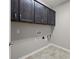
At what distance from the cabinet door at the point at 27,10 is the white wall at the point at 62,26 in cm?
312

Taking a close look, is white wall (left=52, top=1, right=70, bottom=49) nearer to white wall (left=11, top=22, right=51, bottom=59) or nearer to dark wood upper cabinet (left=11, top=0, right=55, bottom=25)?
white wall (left=11, top=22, right=51, bottom=59)

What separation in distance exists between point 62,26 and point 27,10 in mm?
3573

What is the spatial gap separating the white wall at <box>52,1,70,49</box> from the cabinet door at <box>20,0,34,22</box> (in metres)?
3.12

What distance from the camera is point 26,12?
2.82 m

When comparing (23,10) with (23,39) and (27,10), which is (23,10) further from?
(23,39)

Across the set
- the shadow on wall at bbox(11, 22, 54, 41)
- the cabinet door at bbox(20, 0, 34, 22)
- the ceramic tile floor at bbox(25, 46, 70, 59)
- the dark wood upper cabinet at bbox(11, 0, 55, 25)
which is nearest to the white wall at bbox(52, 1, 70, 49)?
the ceramic tile floor at bbox(25, 46, 70, 59)

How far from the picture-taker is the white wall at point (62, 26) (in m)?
5.64

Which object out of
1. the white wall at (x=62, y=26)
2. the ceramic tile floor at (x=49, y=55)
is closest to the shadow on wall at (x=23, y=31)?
the ceramic tile floor at (x=49, y=55)

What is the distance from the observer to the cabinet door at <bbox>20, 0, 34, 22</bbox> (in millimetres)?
2621

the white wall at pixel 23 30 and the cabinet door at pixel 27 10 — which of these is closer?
the cabinet door at pixel 27 10

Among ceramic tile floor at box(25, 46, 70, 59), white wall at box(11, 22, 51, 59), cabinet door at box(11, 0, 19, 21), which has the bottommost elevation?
ceramic tile floor at box(25, 46, 70, 59)

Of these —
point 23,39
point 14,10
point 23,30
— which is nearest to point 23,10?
point 14,10

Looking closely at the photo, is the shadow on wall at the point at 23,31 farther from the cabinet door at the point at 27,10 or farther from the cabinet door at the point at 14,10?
the cabinet door at the point at 14,10
